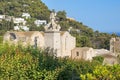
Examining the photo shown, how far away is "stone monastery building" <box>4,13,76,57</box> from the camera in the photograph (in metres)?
22.8

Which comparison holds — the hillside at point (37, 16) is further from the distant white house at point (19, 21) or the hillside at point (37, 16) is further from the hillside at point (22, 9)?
the distant white house at point (19, 21)

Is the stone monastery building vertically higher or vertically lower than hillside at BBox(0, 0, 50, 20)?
lower

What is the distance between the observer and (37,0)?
71.9m

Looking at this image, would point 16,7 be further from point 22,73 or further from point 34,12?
point 22,73

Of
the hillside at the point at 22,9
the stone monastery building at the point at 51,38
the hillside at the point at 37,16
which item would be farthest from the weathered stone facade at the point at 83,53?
the hillside at the point at 22,9

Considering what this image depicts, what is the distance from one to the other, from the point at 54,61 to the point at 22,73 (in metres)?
1.05

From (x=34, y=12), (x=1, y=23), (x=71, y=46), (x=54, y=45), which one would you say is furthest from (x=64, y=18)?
(x=54, y=45)

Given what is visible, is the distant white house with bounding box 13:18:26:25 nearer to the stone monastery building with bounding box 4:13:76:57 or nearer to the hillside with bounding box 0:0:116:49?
the hillside with bounding box 0:0:116:49

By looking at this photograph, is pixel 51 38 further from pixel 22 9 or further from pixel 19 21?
pixel 22 9

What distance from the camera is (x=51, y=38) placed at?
77.2 ft

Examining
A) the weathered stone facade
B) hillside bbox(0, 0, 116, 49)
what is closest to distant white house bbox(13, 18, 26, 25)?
hillside bbox(0, 0, 116, 49)

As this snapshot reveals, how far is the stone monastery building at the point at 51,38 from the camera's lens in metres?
22.8

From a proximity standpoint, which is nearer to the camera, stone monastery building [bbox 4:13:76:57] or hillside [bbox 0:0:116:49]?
stone monastery building [bbox 4:13:76:57]

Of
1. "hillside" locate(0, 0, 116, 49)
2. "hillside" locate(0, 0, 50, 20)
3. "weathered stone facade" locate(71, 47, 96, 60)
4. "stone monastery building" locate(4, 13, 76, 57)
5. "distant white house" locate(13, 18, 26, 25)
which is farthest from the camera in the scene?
"hillside" locate(0, 0, 50, 20)
